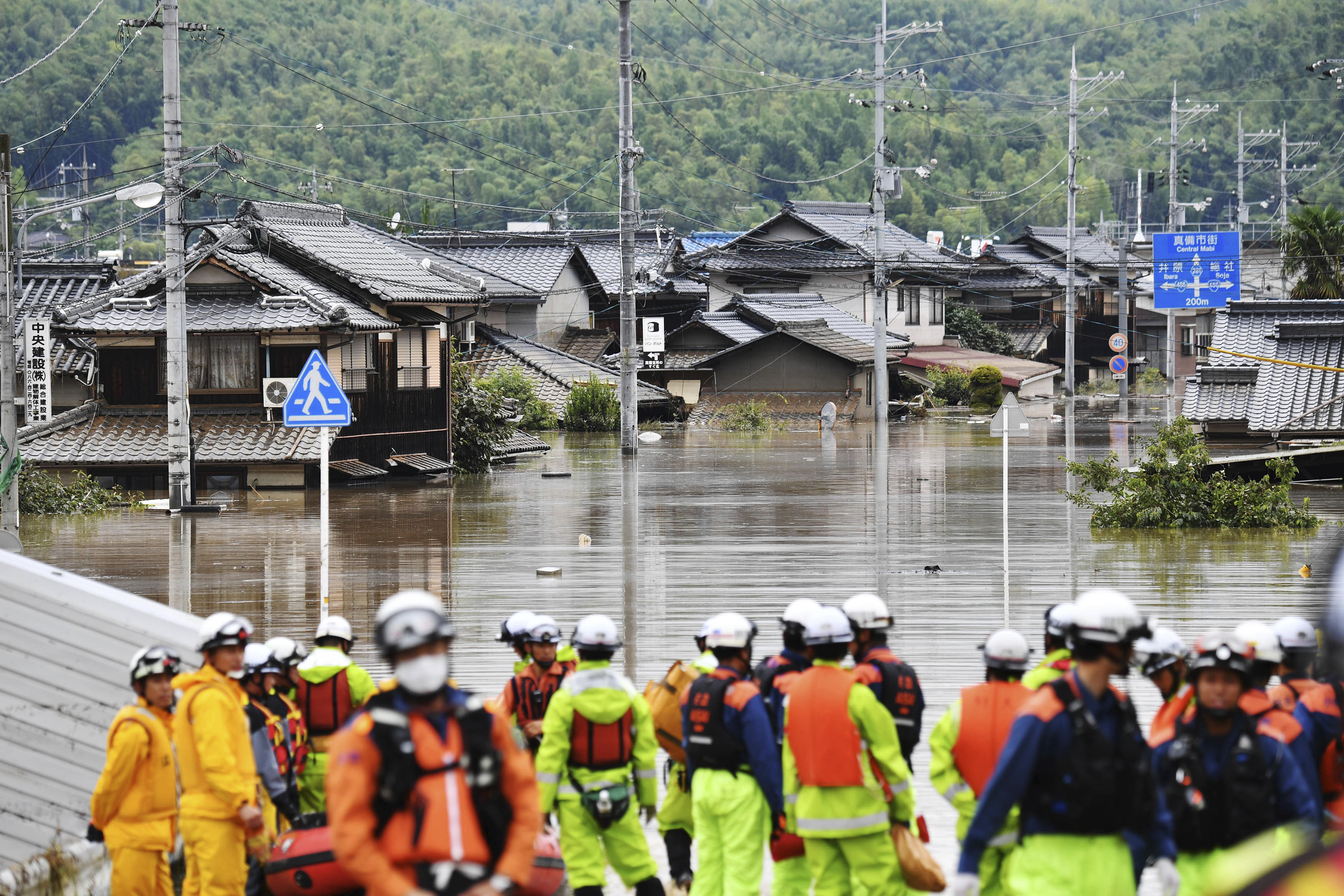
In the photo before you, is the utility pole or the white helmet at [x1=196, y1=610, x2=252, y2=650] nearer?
the white helmet at [x1=196, y1=610, x2=252, y2=650]

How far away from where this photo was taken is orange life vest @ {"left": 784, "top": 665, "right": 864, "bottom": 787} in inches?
239

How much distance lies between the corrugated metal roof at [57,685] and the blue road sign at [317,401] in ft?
8.58

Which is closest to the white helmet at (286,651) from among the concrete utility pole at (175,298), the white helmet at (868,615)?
the white helmet at (868,615)

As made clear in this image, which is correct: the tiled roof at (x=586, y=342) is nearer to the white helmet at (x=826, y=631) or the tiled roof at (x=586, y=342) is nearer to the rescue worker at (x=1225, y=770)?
the white helmet at (x=826, y=631)

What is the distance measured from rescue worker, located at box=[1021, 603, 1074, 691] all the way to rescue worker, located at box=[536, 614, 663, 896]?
5.65ft

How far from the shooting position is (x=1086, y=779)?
4.75 metres

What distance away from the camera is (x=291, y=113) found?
7125 cm

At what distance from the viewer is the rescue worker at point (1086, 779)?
476 cm

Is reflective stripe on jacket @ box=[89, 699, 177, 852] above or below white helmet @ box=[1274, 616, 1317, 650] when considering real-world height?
below

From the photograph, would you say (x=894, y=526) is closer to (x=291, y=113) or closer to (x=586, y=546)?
(x=586, y=546)

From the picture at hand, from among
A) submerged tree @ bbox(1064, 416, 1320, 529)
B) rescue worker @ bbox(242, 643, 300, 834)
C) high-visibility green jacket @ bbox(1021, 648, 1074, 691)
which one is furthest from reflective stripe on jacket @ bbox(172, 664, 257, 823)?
submerged tree @ bbox(1064, 416, 1320, 529)

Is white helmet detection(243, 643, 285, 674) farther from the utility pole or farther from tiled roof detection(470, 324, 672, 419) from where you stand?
tiled roof detection(470, 324, 672, 419)

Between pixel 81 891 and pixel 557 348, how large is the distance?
48.4 meters

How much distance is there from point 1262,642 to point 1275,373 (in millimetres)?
26279
